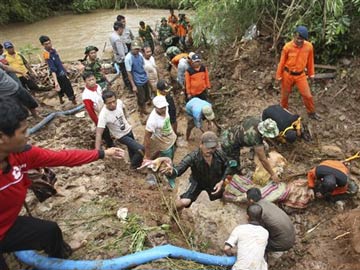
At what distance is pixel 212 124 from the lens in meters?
6.86

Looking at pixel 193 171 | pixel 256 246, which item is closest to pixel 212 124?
pixel 193 171

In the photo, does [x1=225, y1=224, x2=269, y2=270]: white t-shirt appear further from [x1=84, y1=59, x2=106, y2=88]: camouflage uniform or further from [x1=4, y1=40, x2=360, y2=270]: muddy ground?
[x1=84, y1=59, x2=106, y2=88]: camouflage uniform

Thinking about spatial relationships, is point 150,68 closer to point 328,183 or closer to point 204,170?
point 204,170

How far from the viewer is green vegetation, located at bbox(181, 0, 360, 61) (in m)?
6.65

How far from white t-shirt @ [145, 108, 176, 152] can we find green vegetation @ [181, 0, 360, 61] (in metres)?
3.80

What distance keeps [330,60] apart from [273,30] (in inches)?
59.7

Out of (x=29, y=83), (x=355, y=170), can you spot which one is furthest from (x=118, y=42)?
(x=355, y=170)

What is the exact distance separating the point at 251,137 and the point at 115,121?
2.03 metres

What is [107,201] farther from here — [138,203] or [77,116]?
[77,116]

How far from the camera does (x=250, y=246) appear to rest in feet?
12.0

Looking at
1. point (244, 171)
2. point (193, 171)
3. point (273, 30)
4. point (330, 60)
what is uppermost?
point (273, 30)

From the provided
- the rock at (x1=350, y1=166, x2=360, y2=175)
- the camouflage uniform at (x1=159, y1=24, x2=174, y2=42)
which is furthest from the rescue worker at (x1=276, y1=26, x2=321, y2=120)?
the camouflage uniform at (x1=159, y1=24, x2=174, y2=42)

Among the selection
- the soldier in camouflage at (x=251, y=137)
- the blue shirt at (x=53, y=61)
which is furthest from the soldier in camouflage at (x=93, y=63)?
the soldier in camouflage at (x=251, y=137)

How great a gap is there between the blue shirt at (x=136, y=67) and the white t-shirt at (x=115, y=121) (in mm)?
2166
